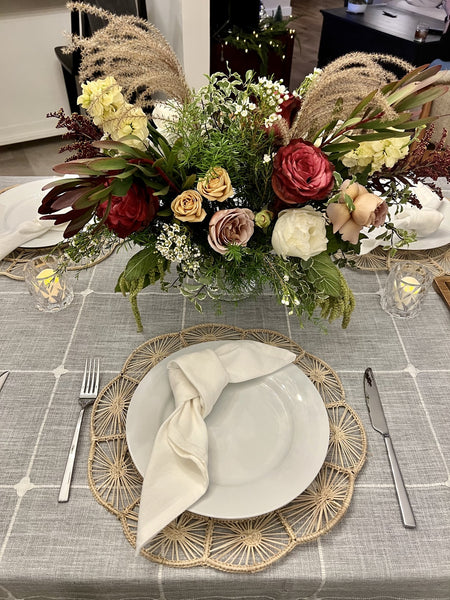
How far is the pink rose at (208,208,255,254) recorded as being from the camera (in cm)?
64

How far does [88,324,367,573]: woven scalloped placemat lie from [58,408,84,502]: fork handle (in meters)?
0.02

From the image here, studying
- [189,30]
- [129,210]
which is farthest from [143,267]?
[189,30]

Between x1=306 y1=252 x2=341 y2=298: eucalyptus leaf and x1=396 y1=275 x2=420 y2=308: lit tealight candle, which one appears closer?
x1=306 y1=252 x2=341 y2=298: eucalyptus leaf

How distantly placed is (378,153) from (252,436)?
0.44 meters

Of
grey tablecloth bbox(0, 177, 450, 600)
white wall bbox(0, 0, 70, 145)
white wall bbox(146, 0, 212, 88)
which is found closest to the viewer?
grey tablecloth bbox(0, 177, 450, 600)

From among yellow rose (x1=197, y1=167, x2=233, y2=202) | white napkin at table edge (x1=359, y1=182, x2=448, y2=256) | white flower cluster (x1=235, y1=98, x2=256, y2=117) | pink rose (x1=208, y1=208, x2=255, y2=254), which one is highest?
white flower cluster (x1=235, y1=98, x2=256, y2=117)

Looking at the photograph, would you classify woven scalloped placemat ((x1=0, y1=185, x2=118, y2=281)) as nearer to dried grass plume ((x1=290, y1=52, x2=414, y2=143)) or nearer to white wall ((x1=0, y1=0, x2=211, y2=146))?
dried grass plume ((x1=290, y1=52, x2=414, y2=143))

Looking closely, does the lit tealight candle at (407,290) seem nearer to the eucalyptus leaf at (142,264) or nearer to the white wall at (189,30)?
the eucalyptus leaf at (142,264)

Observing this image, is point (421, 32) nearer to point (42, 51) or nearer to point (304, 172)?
point (42, 51)

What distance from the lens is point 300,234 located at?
0.63 meters

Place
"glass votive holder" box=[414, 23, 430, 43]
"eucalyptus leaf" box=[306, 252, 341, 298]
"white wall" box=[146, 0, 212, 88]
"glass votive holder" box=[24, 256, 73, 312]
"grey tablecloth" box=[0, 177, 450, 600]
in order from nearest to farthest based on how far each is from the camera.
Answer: "grey tablecloth" box=[0, 177, 450, 600], "eucalyptus leaf" box=[306, 252, 341, 298], "glass votive holder" box=[24, 256, 73, 312], "white wall" box=[146, 0, 212, 88], "glass votive holder" box=[414, 23, 430, 43]

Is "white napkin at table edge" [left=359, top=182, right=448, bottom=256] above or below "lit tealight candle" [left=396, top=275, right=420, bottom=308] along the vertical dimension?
above

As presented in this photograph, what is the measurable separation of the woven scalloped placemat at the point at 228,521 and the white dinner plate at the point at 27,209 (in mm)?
398

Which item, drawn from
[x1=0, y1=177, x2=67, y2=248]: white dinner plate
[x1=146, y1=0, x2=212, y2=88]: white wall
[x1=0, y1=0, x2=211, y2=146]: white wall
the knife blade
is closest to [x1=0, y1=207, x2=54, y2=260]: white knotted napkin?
[x1=0, y1=177, x2=67, y2=248]: white dinner plate
